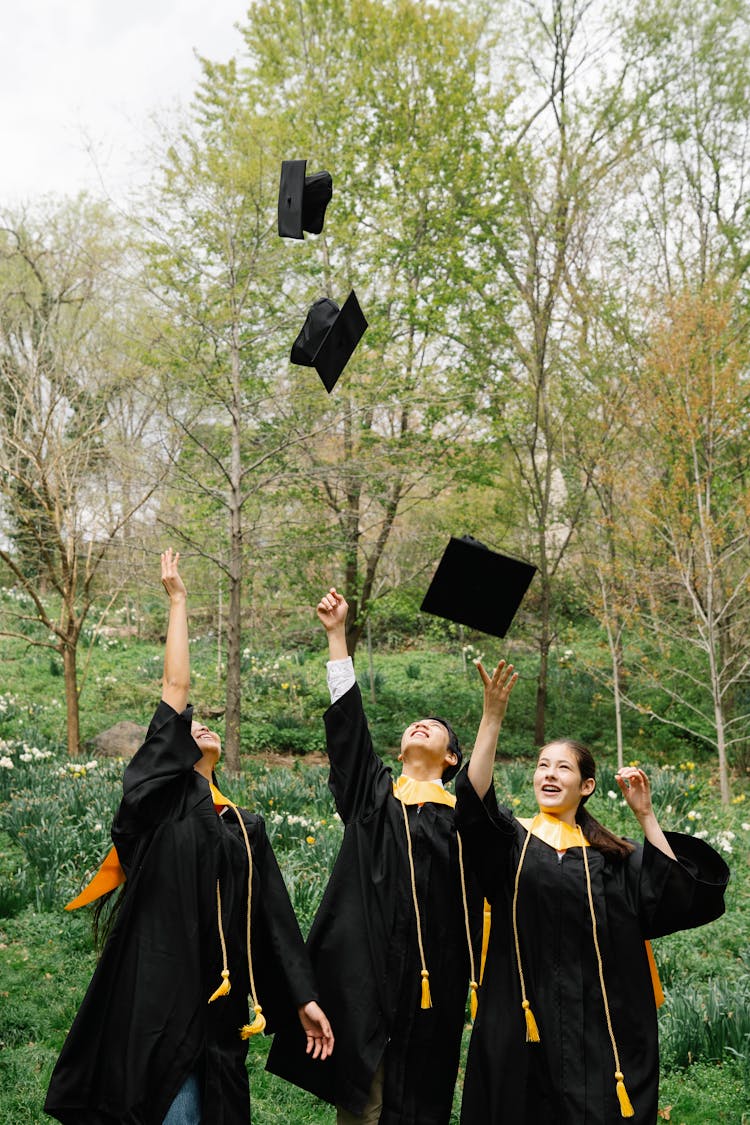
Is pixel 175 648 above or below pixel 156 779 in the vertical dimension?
above

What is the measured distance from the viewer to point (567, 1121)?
245 centimetres

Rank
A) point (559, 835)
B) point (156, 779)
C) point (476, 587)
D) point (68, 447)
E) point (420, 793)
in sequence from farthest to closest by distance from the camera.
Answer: point (68, 447) < point (476, 587) < point (420, 793) < point (559, 835) < point (156, 779)

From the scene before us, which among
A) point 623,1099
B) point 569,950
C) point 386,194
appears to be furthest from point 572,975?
point 386,194

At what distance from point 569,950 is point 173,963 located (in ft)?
3.79

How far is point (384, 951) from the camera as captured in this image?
8.95ft

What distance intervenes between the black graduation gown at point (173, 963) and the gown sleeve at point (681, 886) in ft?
3.50

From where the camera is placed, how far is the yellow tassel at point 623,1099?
7.89ft

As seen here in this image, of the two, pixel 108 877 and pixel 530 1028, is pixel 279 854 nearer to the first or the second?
pixel 108 877

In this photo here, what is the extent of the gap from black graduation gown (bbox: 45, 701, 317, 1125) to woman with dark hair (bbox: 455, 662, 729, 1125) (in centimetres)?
61

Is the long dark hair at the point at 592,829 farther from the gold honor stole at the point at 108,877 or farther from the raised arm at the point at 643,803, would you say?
the gold honor stole at the point at 108,877

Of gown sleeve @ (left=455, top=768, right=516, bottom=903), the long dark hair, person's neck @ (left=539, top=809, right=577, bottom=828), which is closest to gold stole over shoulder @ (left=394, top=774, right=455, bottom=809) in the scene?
gown sleeve @ (left=455, top=768, right=516, bottom=903)

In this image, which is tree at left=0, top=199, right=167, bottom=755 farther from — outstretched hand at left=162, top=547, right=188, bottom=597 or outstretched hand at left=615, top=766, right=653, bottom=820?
outstretched hand at left=615, top=766, right=653, bottom=820

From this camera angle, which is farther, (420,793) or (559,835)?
(420,793)

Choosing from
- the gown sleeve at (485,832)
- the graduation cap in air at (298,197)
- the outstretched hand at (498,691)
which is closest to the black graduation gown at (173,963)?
the gown sleeve at (485,832)
